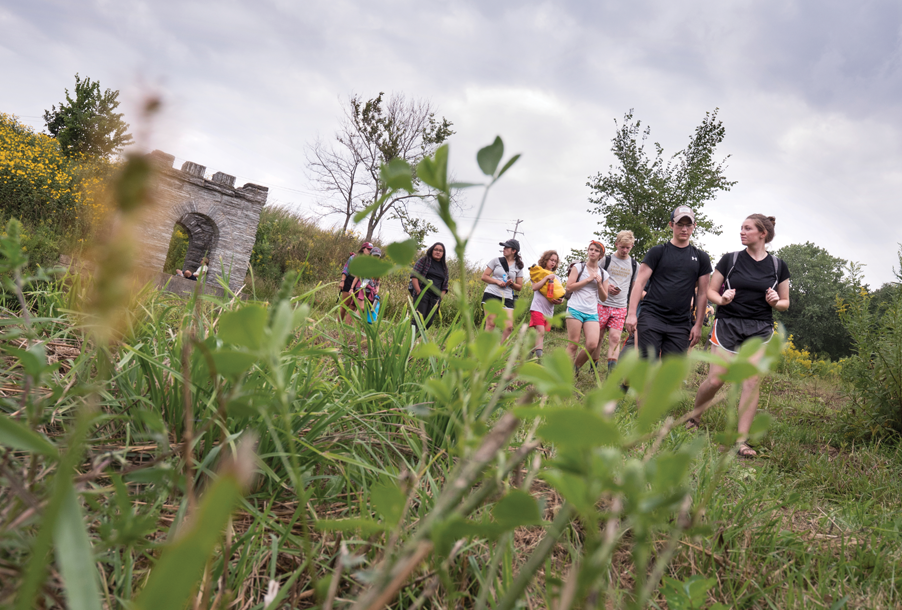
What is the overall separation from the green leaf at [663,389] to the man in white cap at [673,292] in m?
4.37

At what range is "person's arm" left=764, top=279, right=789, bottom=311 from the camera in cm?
384

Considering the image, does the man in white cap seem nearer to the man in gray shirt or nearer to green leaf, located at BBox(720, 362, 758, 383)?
the man in gray shirt

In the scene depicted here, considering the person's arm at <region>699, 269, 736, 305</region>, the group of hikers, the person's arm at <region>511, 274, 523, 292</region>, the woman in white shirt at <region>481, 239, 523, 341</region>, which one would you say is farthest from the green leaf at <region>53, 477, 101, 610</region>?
the person's arm at <region>511, 274, 523, 292</region>

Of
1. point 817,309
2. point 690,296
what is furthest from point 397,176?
point 817,309

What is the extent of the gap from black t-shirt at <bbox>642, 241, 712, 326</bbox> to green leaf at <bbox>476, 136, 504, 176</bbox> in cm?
437

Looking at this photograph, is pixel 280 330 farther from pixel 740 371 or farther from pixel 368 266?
pixel 740 371

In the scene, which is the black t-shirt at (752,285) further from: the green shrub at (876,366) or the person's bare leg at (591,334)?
the person's bare leg at (591,334)

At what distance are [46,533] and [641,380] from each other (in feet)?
1.11

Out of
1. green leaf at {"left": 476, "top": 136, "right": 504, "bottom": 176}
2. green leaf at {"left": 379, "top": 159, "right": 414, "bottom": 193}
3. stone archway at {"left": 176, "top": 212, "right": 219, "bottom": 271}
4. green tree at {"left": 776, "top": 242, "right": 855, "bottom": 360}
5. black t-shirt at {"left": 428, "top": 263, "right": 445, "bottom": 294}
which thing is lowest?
stone archway at {"left": 176, "top": 212, "right": 219, "bottom": 271}

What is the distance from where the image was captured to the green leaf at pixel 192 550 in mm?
169

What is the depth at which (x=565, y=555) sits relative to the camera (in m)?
1.23

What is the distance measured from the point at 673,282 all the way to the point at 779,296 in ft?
2.68

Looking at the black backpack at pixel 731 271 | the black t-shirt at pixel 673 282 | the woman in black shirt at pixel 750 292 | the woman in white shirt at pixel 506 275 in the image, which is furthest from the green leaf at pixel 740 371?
the woman in white shirt at pixel 506 275

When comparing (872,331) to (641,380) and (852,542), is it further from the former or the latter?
→ (641,380)
